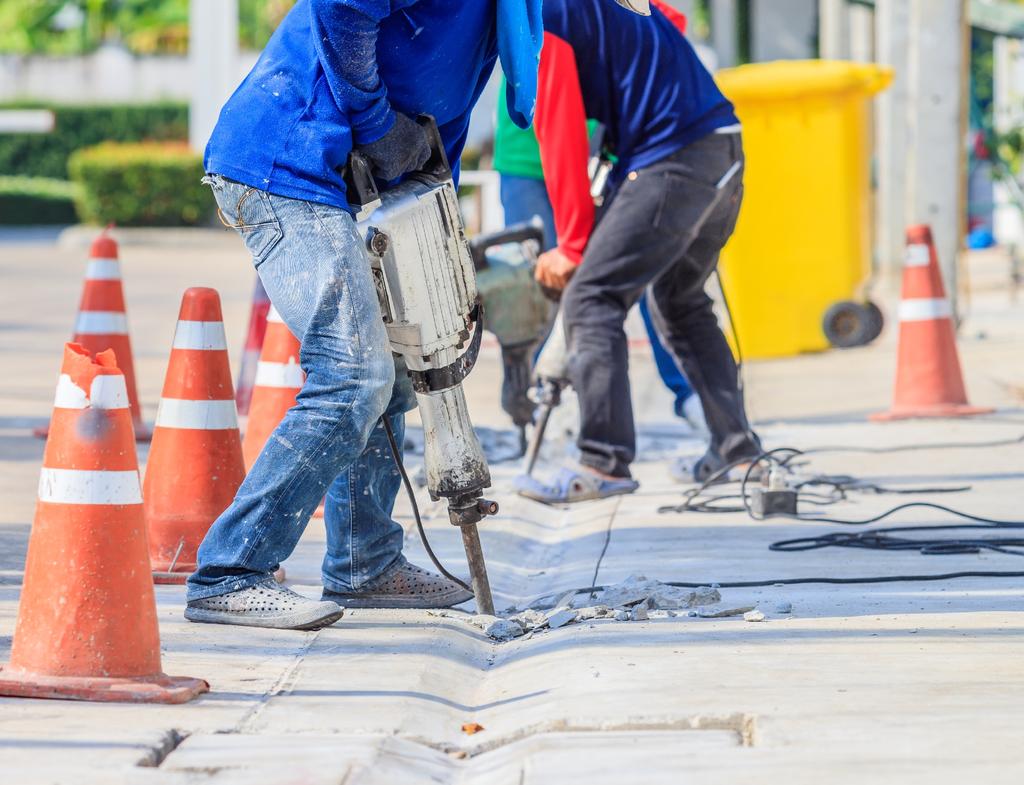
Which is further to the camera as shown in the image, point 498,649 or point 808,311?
point 808,311

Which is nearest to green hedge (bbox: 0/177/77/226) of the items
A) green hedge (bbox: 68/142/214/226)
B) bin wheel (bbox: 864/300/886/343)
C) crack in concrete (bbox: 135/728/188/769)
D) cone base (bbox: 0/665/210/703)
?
green hedge (bbox: 68/142/214/226)

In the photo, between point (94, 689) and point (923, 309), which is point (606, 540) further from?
point (923, 309)

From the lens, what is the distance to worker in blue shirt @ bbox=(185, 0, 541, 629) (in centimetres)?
374

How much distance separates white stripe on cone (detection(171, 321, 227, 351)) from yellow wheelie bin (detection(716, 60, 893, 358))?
5.63 metres

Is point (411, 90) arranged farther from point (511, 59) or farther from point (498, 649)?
point (498, 649)

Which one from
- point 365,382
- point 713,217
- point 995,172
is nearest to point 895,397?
point 713,217

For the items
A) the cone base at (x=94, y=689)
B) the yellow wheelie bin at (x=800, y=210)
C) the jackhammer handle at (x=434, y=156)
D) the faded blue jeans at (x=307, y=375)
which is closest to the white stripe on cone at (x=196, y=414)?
the faded blue jeans at (x=307, y=375)

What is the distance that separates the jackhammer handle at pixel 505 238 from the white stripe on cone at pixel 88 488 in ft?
10.0

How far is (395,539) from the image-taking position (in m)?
4.29

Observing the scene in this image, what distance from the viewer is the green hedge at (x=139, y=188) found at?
2877 centimetres

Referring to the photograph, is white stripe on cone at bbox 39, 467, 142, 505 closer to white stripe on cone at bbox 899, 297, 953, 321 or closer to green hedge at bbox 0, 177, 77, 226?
white stripe on cone at bbox 899, 297, 953, 321

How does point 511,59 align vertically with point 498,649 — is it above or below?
above

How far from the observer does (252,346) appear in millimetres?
7582

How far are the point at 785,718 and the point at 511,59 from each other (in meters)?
1.66
